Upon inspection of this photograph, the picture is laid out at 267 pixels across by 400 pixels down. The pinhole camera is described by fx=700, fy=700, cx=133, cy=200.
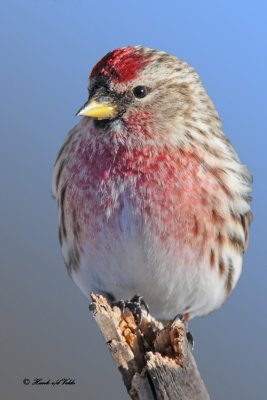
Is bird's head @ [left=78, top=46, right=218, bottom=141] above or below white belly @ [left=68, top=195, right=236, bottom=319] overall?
above

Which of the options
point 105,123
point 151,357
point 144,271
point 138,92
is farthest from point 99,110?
point 151,357

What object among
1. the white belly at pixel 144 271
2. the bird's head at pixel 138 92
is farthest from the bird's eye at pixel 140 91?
the white belly at pixel 144 271

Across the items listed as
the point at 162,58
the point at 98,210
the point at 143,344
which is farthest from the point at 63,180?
the point at 143,344

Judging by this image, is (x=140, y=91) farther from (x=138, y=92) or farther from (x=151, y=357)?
(x=151, y=357)

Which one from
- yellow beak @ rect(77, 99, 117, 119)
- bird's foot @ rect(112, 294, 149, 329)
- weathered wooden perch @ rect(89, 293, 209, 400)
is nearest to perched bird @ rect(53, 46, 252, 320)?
yellow beak @ rect(77, 99, 117, 119)

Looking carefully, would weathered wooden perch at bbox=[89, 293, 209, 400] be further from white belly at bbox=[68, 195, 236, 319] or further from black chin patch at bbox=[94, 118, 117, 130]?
black chin patch at bbox=[94, 118, 117, 130]

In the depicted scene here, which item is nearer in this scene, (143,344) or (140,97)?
(143,344)

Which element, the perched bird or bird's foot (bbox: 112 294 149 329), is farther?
the perched bird

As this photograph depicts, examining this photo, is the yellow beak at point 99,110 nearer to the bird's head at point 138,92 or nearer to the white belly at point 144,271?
the bird's head at point 138,92

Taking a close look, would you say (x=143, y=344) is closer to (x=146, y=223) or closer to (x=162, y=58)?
(x=146, y=223)
